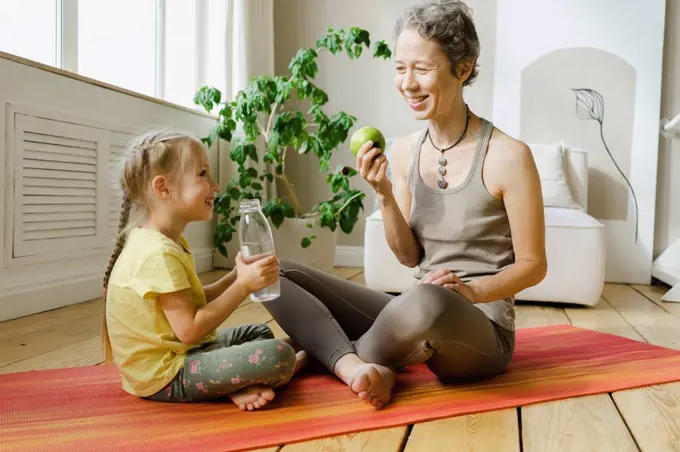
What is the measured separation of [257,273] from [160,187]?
10.6 inches

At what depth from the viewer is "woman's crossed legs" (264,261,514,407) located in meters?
1.25

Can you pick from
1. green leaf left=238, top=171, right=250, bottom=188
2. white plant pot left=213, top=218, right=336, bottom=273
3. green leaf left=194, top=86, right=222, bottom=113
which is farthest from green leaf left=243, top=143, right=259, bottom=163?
white plant pot left=213, top=218, right=336, bottom=273

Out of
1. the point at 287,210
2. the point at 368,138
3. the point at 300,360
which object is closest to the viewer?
the point at 368,138

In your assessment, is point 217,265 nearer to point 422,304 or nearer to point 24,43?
point 24,43

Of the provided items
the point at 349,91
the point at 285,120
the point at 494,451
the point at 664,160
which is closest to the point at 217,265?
the point at 285,120

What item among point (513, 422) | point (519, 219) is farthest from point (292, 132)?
point (513, 422)

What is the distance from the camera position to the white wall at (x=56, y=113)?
2137mm

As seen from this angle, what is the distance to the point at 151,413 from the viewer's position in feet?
3.98

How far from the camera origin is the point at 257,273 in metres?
1.24

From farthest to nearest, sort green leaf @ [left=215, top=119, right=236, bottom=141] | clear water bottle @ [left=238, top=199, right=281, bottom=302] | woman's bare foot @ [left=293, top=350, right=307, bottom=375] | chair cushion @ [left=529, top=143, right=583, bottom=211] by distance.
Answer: green leaf @ [left=215, top=119, right=236, bottom=141], chair cushion @ [left=529, top=143, right=583, bottom=211], woman's bare foot @ [left=293, top=350, right=307, bottom=375], clear water bottle @ [left=238, top=199, right=281, bottom=302]

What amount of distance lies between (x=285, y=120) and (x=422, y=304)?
219 cm

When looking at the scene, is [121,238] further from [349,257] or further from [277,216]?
[349,257]

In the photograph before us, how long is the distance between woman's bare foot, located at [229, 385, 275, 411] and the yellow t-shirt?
13cm

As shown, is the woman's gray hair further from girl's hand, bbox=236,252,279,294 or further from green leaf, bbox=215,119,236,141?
green leaf, bbox=215,119,236,141
